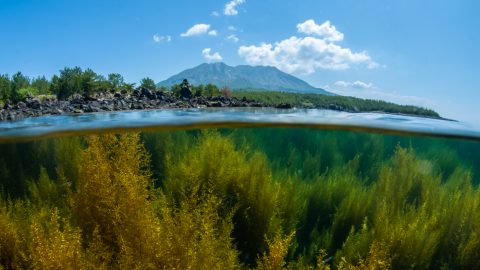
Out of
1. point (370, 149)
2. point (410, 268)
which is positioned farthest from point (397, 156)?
point (370, 149)

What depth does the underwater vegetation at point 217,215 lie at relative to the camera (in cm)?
378

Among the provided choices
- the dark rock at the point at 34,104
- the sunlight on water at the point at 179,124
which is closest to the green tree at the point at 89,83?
the dark rock at the point at 34,104

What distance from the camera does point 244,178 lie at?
693cm

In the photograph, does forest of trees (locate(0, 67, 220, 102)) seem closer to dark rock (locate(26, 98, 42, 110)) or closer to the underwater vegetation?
dark rock (locate(26, 98, 42, 110))

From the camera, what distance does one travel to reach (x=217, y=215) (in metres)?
4.71

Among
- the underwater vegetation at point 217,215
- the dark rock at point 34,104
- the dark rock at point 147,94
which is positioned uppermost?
the dark rock at point 147,94

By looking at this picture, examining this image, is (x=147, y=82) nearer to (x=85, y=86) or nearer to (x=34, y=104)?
(x=85, y=86)

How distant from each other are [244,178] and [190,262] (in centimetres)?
350

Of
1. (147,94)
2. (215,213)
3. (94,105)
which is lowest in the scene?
(215,213)

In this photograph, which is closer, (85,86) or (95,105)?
(95,105)

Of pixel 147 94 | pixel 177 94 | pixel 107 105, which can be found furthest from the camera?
pixel 177 94

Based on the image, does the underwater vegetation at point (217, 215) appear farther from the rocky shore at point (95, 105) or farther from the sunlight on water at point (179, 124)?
the rocky shore at point (95, 105)

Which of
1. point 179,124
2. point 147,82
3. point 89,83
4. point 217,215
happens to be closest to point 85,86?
point 89,83

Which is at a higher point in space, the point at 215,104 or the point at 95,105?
the point at 215,104
